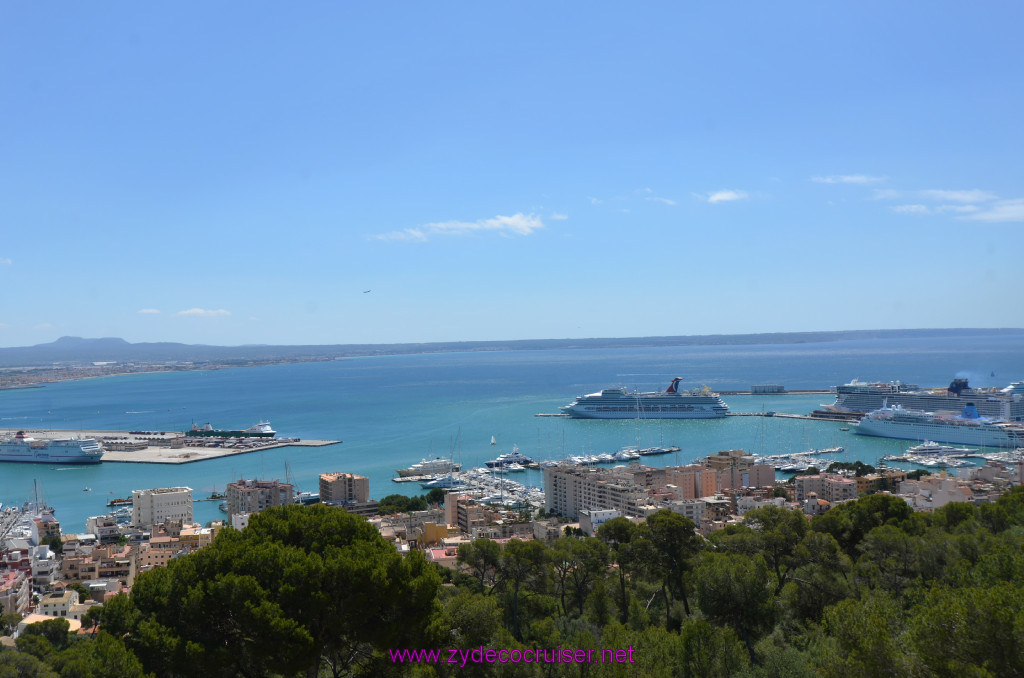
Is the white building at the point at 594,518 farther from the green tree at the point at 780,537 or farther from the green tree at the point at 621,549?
the green tree at the point at 780,537

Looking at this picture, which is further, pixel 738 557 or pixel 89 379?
pixel 89 379

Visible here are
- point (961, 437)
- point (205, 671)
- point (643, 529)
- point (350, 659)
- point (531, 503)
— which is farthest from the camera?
point (961, 437)

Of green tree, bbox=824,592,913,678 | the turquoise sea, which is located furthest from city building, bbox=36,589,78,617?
green tree, bbox=824,592,913,678

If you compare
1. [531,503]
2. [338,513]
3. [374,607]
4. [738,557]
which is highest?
[338,513]

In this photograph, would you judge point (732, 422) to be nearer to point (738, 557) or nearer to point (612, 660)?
point (738, 557)

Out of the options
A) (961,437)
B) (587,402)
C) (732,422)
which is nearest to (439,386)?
(587,402)

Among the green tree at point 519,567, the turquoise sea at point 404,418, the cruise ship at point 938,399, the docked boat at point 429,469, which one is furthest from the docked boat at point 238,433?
the green tree at point 519,567

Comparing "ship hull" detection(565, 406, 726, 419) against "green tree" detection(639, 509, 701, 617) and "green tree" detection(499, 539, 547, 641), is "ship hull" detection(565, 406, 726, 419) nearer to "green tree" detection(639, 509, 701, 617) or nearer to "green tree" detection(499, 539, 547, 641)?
"green tree" detection(639, 509, 701, 617)

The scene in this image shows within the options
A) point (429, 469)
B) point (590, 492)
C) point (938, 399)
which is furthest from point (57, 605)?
point (938, 399)
